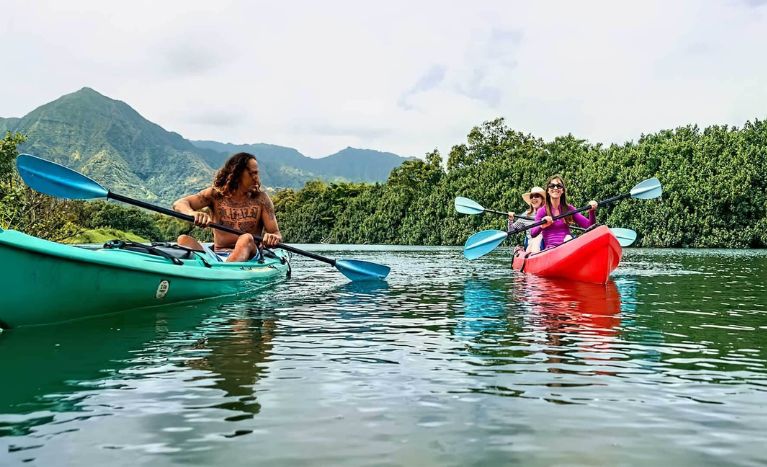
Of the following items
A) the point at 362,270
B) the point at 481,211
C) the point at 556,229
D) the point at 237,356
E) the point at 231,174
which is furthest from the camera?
the point at 481,211

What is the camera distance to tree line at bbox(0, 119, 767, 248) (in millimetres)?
28922

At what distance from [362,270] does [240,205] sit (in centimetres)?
292

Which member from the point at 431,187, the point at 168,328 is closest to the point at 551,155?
the point at 431,187

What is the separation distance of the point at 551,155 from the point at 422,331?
37196mm

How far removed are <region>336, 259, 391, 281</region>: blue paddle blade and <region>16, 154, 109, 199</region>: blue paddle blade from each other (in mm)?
4257

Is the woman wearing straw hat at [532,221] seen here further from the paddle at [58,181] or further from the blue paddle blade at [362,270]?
the paddle at [58,181]

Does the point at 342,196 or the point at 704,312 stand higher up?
the point at 342,196

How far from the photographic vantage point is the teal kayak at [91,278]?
15.9 feet

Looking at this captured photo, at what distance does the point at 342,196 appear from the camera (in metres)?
65.3

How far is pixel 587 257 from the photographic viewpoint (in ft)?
32.4

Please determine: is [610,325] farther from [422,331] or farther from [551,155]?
[551,155]

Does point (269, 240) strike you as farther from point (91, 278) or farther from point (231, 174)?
point (91, 278)

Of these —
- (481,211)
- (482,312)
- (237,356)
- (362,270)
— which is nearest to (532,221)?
(481,211)

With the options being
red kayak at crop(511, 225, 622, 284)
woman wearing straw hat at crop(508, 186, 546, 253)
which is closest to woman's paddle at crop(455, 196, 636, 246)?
woman wearing straw hat at crop(508, 186, 546, 253)
